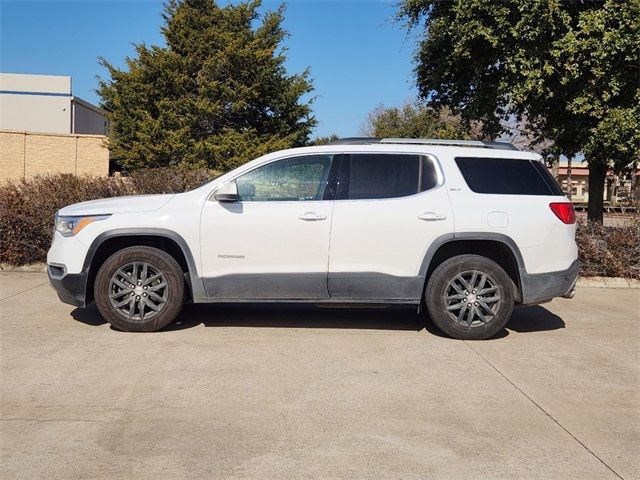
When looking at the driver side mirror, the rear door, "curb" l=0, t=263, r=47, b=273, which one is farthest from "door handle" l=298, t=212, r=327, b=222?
"curb" l=0, t=263, r=47, b=273

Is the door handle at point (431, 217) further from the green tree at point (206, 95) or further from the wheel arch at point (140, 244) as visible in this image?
the green tree at point (206, 95)

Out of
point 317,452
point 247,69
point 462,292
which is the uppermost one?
point 247,69

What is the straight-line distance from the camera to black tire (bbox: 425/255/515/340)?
6340 mm

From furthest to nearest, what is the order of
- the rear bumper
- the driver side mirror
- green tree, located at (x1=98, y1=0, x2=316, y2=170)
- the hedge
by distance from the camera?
green tree, located at (x1=98, y1=0, x2=316, y2=170) → the hedge → the rear bumper → the driver side mirror

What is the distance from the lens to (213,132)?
29.8 m

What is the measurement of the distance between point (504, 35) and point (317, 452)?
907cm

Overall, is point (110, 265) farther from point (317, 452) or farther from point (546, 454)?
point (546, 454)

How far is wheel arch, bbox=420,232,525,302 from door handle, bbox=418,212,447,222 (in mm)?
188

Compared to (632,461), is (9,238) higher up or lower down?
higher up

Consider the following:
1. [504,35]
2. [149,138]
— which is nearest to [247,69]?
[149,138]

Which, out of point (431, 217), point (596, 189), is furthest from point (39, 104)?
point (431, 217)

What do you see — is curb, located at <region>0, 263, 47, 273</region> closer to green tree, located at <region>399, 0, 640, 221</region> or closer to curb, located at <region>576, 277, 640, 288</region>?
green tree, located at <region>399, 0, 640, 221</region>

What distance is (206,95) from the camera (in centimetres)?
2861

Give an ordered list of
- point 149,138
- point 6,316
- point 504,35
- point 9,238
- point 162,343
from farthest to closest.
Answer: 1. point 149,138
2. point 504,35
3. point 9,238
4. point 6,316
5. point 162,343
